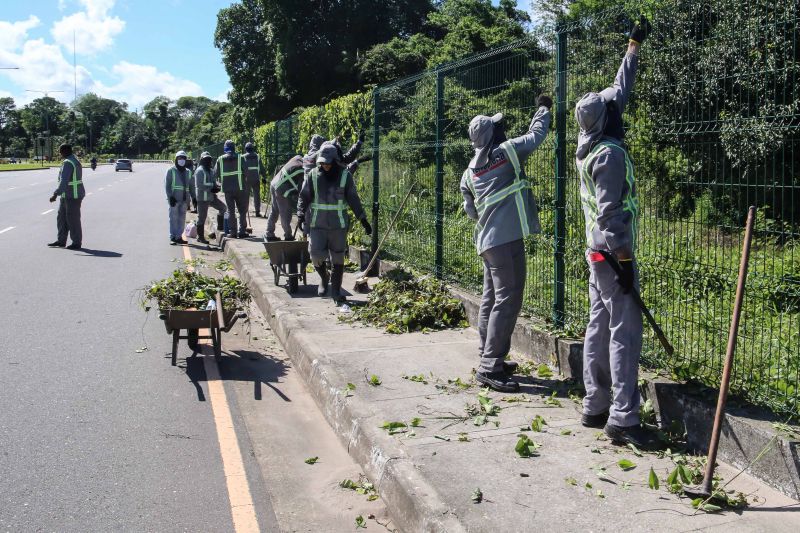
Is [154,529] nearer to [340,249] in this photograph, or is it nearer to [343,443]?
[343,443]

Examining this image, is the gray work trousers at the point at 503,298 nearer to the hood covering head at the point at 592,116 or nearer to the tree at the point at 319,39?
the hood covering head at the point at 592,116

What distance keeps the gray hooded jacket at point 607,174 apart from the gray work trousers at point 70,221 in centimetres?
1297

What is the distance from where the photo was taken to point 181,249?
54.3 ft

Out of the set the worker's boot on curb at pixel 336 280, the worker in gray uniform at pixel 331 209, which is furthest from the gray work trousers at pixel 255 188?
the worker's boot on curb at pixel 336 280

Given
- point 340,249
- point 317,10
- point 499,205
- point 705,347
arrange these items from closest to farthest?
point 705,347 < point 499,205 < point 340,249 < point 317,10

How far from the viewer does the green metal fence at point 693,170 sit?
14.7ft

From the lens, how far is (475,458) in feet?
15.9

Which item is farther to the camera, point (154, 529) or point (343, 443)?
point (343, 443)

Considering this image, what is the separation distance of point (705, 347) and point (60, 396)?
16.4ft

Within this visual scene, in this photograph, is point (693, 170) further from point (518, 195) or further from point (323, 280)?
point (323, 280)

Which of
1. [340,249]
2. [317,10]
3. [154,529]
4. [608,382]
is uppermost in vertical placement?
[317,10]

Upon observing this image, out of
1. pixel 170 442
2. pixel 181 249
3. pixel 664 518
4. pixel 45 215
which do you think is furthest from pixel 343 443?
pixel 45 215

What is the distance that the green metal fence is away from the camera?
4477 millimetres

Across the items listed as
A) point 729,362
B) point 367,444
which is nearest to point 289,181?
point 367,444
